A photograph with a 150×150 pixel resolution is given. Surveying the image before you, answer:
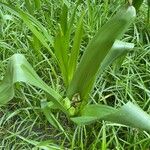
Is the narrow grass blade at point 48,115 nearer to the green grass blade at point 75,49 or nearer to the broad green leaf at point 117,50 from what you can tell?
the green grass blade at point 75,49

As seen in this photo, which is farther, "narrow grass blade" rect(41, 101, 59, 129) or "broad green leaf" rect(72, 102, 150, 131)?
"narrow grass blade" rect(41, 101, 59, 129)

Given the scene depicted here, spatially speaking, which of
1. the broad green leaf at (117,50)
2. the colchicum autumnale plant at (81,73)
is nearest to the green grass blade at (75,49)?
the colchicum autumnale plant at (81,73)

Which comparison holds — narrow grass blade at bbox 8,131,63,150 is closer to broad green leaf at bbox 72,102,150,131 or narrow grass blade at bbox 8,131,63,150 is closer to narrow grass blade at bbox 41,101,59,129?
narrow grass blade at bbox 41,101,59,129

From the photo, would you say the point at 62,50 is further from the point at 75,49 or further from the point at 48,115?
the point at 48,115

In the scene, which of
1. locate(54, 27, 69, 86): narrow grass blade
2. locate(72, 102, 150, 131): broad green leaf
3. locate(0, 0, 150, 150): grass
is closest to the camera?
locate(72, 102, 150, 131): broad green leaf

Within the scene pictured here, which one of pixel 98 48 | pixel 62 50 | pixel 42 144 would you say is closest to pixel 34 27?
pixel 62 50

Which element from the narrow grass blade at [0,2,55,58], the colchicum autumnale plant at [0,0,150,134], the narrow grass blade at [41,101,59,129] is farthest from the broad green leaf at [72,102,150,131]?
the narrow grass blade at [0,2,55,58]

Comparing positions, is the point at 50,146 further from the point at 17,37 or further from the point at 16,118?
the point at 17,37

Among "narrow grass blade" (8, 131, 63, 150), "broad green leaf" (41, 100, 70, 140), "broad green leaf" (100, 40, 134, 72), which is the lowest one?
"narrow grass blade" (8, 131, 63, 150)
